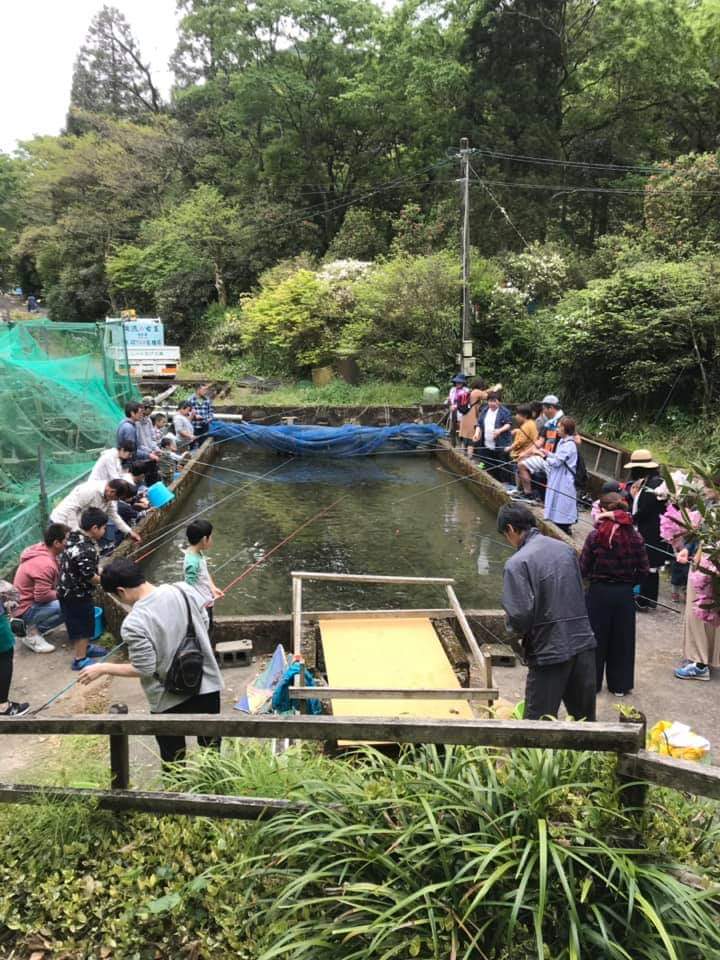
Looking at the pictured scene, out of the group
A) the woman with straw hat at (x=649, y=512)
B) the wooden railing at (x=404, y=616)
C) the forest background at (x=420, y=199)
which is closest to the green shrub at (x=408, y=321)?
the forest background at (x=420, y=199)

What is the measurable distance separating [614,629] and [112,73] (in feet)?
166

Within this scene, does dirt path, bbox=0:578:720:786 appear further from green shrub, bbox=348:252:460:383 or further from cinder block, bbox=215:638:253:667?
green shrub, bbox=348:252:460:383

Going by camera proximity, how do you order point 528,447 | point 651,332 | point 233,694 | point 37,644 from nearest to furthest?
point 233,694 < point 37,644 < point 528,447 < point 651,332

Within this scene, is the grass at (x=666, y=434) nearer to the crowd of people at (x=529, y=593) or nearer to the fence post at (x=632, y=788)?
the crowd of people at (x=529, y=593)

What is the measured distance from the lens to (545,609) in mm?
3736

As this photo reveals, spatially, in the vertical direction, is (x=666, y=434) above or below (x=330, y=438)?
above

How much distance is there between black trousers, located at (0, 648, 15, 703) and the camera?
4.74m

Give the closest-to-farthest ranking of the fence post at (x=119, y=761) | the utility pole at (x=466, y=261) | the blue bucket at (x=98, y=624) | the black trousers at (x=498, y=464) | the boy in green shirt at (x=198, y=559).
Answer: the fence post at (x=119, y=761)
the boy in green shirt at (x=198, y=559)
the blue bucket at (x=98, y=624)
the black trousers at (x=498, y=464)
the utility pole at (x=466, y=261)

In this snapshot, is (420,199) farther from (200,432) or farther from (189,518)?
(189,518)

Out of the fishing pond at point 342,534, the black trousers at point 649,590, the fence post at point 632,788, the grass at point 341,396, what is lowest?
the fishing pond at point 342,534

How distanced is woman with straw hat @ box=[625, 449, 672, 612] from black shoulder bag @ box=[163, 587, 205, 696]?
448 cm

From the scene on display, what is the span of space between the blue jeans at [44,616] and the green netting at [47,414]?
1007mm

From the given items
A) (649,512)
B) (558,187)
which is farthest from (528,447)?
(558,187)

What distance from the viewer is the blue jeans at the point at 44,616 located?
20.1 ft
